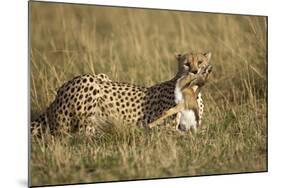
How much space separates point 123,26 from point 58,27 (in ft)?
1.63

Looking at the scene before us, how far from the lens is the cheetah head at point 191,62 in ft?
16.1

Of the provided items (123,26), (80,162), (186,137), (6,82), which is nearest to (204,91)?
(186,137)

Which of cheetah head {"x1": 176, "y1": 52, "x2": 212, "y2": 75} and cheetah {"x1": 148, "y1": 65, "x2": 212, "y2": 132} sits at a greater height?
cheetah head {"x1": 176, "y1": 52, "x2": 212, "y2": 75}

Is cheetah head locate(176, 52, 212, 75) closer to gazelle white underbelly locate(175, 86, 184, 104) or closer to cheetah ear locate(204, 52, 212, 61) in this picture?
cheetah ear locate(204, 52, 212, 61)

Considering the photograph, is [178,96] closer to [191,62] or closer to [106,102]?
[191,62]

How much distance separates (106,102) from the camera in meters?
4.73

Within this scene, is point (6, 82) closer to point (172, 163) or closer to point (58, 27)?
point (58, 27)

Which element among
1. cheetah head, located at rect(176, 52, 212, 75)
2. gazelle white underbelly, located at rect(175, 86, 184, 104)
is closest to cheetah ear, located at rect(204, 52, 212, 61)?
cheetah head, located at rect(176, 52, 212, 75)

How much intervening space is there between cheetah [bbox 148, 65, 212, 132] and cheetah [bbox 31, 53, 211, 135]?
0.11 ft

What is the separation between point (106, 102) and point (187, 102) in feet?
1.96

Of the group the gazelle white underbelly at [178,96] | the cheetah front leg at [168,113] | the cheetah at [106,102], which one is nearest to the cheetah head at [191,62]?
the cheetah at [106,102]

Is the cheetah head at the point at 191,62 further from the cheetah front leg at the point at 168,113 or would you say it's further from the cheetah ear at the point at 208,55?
the cheetah front leg at the point at 168,113

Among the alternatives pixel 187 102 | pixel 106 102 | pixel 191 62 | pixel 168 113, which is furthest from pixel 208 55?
pixel 106 102

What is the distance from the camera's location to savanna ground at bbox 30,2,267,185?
4539 millimetres
